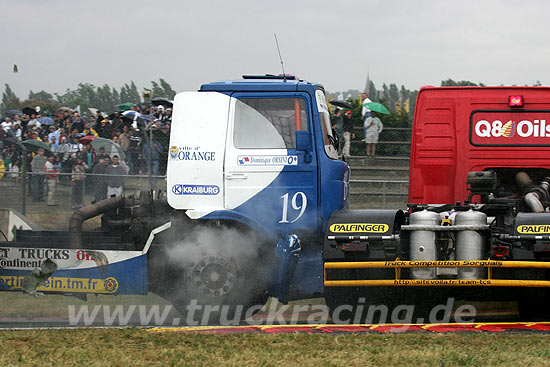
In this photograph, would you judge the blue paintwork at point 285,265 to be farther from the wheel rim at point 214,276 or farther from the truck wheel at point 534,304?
the truck wheel at point 534,304

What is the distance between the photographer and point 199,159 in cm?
862

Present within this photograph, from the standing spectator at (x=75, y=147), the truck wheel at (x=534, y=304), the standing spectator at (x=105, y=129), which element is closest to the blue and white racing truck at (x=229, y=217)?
the truck wheel at (x=534, y=304)

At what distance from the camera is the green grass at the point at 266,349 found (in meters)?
6.38

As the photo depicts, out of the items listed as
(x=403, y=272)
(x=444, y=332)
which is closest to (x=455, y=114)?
(x=403, y=272)

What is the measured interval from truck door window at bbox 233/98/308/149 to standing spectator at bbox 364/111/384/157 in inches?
336

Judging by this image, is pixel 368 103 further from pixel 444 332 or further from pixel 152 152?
pixel 444 332

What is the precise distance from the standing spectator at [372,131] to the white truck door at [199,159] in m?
8.75

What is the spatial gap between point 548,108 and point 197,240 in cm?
460

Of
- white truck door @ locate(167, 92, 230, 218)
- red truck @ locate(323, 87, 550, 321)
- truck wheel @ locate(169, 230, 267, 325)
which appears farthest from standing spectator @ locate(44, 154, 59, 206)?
red truck @ locate(323, 87, 550, 321)

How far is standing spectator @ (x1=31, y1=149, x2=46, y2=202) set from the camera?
43.7ft

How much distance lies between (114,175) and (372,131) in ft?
21.0

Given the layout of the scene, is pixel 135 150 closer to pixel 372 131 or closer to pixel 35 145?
pixel 35 145

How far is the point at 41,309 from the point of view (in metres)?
9.74

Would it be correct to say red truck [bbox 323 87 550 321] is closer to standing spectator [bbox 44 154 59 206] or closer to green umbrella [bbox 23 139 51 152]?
standing spectator [bbox 44 154 59 206]
